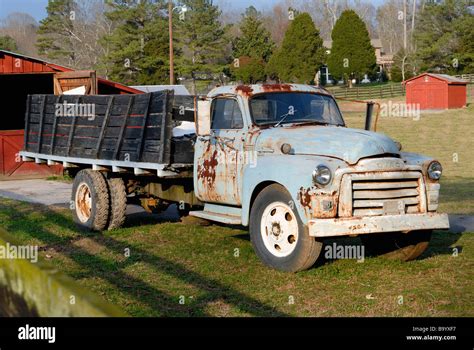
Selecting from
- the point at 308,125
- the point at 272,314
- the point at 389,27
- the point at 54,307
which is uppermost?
the point at 389,27

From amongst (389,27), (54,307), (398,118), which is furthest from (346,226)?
(389,27)

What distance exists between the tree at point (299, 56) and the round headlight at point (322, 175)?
5623 cm

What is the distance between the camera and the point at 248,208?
891cm

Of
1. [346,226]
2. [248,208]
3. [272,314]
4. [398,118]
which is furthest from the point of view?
[398,118]

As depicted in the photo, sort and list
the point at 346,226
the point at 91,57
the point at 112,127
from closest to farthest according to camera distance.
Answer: the point at 346,226 < the point at 112,127 < the point at 91,57

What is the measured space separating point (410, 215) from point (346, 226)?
858 mm

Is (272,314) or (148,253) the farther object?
(148,253)

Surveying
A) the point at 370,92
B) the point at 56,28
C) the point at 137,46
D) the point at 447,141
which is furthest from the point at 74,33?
the point at 447,141

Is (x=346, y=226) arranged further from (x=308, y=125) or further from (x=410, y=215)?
(x=308, y=125)

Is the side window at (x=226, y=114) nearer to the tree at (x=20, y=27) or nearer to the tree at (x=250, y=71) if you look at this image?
the tree at (x=250, y=71)

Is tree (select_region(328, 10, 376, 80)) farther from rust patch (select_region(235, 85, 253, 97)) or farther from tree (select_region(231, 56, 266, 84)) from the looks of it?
rust patch (select_region(235, 85, 253, 97))

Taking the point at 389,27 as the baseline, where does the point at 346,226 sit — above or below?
below

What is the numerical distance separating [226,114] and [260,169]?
4.39ft

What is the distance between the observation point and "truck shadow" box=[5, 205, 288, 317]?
714 centimetres
